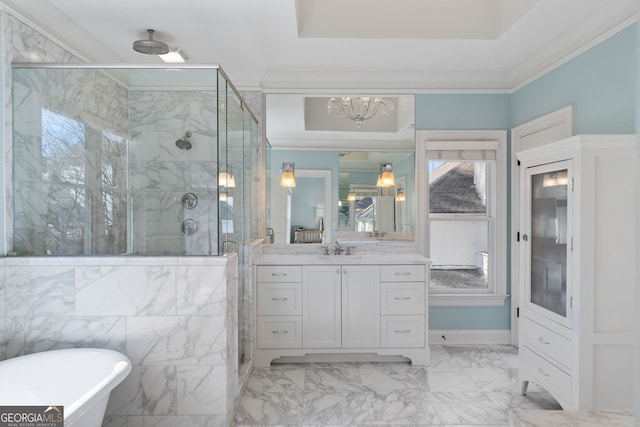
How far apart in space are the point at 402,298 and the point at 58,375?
7.59 ft

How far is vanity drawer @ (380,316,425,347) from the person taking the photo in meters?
2.98

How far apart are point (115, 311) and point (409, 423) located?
187 cm

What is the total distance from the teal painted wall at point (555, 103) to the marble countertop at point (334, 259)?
2.37ft

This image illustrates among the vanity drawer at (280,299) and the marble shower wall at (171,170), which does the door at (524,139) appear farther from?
the marble shower wall at (171,170)

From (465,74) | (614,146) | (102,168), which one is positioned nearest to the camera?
(614,146)

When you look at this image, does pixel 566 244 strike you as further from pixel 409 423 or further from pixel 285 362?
pixel 285 362

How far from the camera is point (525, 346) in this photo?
246 centimetres

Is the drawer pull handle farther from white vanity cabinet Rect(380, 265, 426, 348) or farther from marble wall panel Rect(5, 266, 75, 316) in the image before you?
marble wall panel Rect(5, 266, 75, 316)

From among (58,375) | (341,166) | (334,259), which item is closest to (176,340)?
(58,375)

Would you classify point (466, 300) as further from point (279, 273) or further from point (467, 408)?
point (279, 273)

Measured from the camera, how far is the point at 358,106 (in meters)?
3.40

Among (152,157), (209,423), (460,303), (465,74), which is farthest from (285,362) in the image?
(465,74)

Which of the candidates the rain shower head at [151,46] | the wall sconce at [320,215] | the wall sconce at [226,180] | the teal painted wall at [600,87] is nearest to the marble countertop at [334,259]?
the wall sconce at [320,215]

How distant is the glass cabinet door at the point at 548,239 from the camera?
2.11 m
